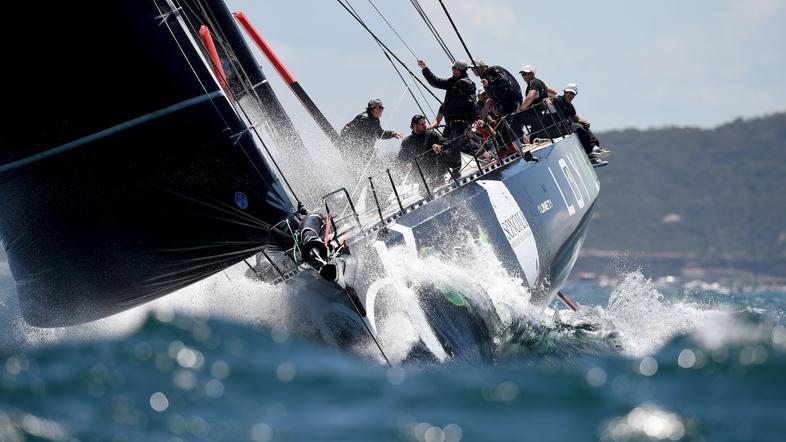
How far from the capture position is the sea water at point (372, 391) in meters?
4.12

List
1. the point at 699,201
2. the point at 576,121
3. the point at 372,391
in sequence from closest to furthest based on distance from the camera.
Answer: the point at 372,391
the point at 576,121
the point at 699,201

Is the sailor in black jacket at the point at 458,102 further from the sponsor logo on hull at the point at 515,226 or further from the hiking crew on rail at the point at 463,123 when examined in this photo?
the sponsor logo on hull at the point at 515,226

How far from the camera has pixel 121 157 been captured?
22.7 feet

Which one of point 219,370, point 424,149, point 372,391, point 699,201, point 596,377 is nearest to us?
point 596,377

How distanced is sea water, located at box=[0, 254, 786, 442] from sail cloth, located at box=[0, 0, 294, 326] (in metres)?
0.64

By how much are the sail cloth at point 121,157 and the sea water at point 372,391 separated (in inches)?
25.1

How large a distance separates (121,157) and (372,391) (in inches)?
111

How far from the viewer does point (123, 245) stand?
7.13 meters

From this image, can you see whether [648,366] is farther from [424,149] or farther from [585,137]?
[585,137]

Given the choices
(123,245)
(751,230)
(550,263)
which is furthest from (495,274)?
(751,230)

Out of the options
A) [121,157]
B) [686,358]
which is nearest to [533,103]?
[121,157]

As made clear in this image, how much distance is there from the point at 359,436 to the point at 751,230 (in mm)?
79433

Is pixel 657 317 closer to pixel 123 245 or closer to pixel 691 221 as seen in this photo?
pixel 123 245

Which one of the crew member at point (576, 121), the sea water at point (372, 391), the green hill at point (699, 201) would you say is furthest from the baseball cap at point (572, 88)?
the green hill at point (699, 201)
